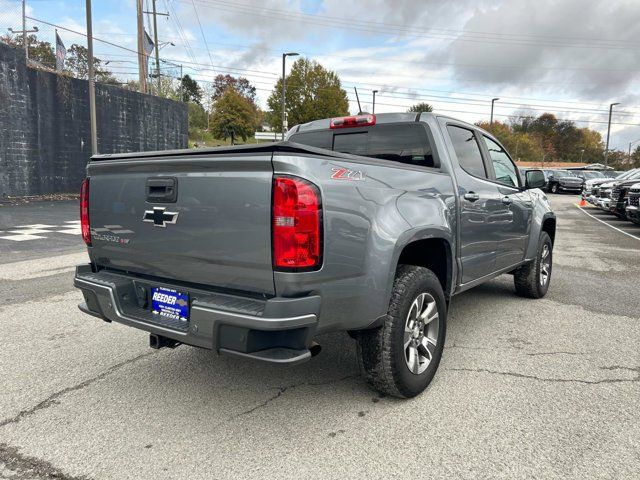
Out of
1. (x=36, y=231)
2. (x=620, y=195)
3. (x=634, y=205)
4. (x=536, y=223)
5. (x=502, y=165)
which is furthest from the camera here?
(x=620, y=195)

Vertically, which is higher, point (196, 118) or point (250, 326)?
point (196, 118)

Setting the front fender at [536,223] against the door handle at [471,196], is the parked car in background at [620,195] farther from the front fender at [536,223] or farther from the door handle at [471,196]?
the door handle at [471,196]

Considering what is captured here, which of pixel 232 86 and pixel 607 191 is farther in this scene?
pixel 232 86

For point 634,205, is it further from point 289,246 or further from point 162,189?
point 162,189

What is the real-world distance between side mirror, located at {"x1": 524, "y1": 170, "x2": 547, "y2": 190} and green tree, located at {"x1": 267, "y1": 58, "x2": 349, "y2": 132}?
165 feet

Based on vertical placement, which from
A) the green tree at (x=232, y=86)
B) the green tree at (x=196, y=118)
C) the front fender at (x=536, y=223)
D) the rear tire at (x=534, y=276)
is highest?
the green tree at (x=232, y=86)

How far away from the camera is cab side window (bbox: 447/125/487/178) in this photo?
13.1ft

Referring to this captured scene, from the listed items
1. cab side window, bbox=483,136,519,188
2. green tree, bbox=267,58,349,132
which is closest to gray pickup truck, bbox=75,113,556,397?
cab side window, bbox=483,136,519,188

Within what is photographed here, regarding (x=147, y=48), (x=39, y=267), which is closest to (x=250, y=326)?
(x=39, y=267)

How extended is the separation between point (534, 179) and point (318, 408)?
3.57 m

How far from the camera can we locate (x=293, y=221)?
2.35 metres

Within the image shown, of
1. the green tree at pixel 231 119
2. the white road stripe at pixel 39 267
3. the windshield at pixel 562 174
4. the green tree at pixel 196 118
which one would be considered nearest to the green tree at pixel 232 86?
the green tree at pixel 196 118

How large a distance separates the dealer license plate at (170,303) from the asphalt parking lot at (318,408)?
0.63m

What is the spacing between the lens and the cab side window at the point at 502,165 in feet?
15.3
